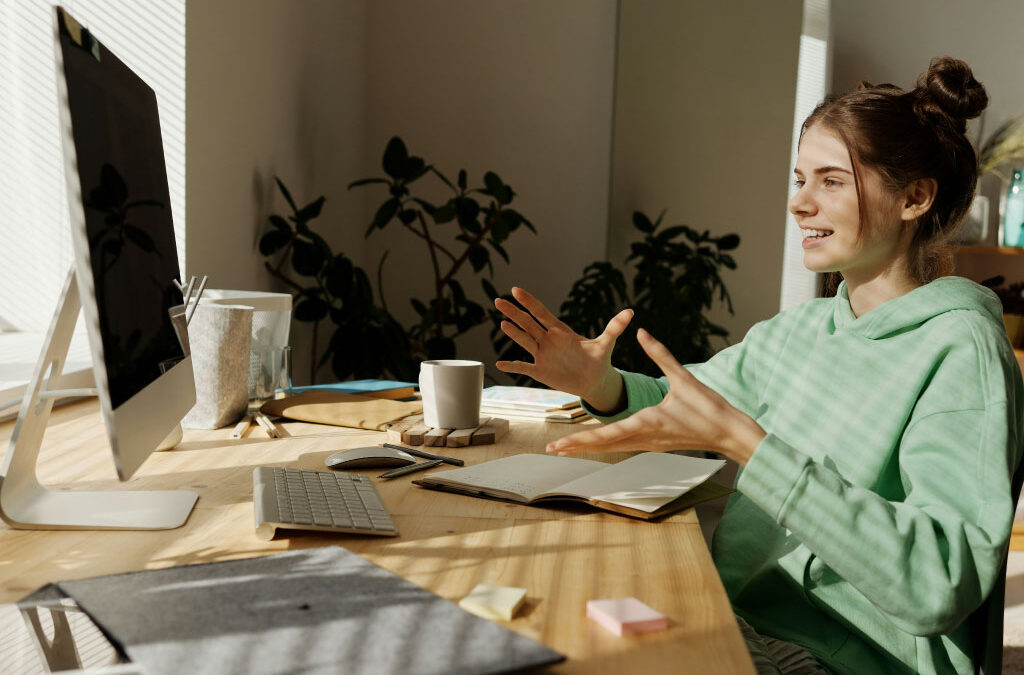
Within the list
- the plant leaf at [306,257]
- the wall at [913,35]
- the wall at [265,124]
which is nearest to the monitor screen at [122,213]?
the wall at [265,124]

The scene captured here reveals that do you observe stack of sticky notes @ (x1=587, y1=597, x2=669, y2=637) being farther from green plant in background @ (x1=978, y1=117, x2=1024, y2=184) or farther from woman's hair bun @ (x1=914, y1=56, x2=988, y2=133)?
green plant in background @ (x1=978, y1=117, x2=1024, y2=184)

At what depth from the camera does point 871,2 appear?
3143mm

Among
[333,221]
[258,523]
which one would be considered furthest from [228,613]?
[333,221]

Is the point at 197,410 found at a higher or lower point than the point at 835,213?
lower

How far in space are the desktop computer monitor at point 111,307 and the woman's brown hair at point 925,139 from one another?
0.86 meters

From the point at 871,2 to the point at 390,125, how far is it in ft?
5.63

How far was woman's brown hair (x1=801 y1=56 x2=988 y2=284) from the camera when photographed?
118cm

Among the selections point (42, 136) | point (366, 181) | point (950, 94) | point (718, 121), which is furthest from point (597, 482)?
point (718, 121)

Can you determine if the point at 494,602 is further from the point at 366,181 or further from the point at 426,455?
the point at 366,181

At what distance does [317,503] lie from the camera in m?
0.97

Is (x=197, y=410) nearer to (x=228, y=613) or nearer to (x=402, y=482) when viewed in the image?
(x=402, y=482)

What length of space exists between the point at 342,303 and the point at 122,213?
6.20 feet

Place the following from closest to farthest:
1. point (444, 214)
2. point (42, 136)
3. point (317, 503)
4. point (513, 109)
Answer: point (317, 503) → point (42, 136) → point (444, 214) → point (513, 109)

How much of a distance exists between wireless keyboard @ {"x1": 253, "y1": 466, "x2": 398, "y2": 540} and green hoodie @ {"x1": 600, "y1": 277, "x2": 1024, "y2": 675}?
1.23ft
